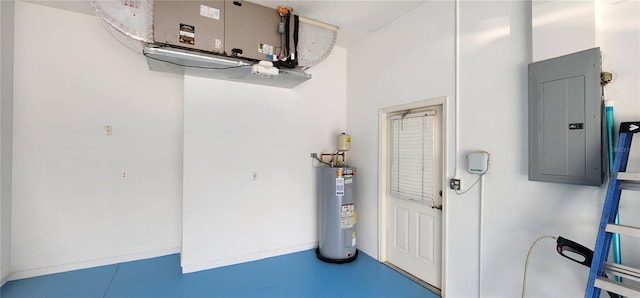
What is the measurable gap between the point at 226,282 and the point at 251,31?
271 cm

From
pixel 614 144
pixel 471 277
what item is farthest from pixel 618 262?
pixel 471 277

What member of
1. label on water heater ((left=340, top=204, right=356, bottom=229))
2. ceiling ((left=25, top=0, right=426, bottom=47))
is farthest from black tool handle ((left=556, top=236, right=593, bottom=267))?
ceiling ((left=25, top=0, right=426, bottom=47))

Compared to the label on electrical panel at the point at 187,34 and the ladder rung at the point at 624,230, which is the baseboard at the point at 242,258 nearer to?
the label on electrical panel at the point at 187,34

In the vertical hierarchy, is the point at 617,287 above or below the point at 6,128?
below

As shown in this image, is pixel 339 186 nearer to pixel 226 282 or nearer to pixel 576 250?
pixel 226 282

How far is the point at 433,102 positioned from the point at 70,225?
4.26 meters

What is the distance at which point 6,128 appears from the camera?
275cm

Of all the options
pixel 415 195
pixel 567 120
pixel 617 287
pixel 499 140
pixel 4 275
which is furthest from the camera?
pixel 415 195

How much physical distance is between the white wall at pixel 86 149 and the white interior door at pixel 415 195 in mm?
2817

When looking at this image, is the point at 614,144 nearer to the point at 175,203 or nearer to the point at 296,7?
the point at 296,7

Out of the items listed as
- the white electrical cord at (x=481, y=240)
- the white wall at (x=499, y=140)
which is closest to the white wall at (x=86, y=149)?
the white wall at (x=499, y=140)

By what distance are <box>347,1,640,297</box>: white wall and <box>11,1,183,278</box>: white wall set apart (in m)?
3.16

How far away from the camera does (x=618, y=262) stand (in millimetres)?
1494

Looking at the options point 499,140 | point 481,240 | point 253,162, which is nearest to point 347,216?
point 253,162
